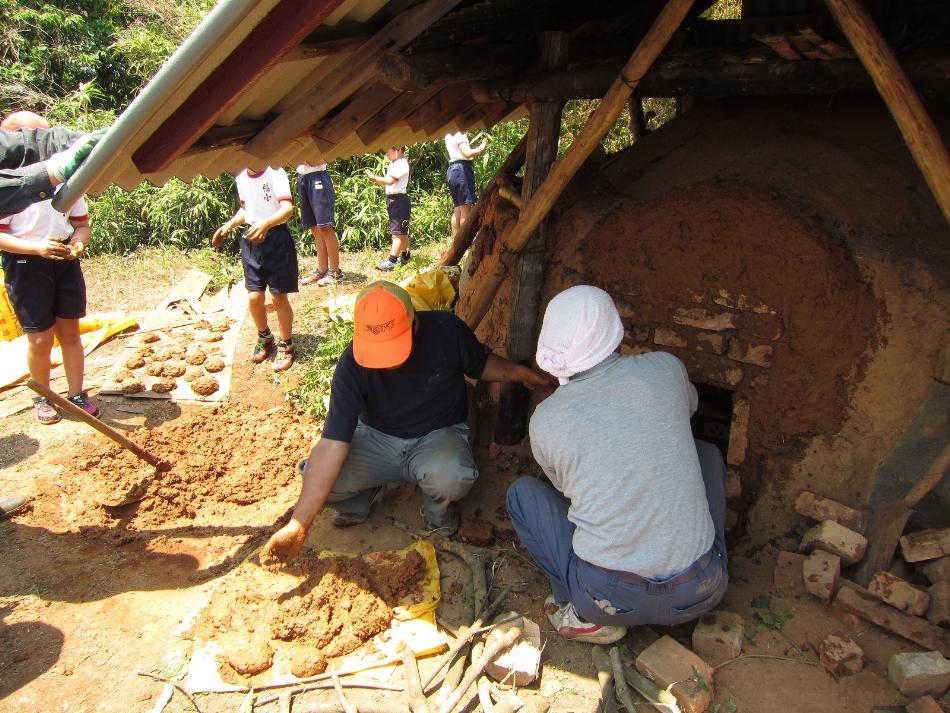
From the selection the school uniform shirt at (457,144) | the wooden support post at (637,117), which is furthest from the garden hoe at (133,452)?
the school uniform shirt at (457,144)

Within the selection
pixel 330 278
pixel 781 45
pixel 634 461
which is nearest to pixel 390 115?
pixel 781 45

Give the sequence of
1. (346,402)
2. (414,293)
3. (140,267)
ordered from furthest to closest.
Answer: (140,267), (414,293), (346,402)

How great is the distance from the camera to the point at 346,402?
3.45 meters

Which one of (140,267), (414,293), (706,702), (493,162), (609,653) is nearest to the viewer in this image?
(706,702)

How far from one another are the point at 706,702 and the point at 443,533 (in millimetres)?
1565

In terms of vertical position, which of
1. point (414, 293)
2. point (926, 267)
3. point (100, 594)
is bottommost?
point (100, 594)

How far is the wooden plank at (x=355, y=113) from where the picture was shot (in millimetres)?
3773

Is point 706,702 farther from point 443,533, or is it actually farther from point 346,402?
point 346,402

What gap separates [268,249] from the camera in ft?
19.0

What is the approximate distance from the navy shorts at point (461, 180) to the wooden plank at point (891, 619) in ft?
21.6

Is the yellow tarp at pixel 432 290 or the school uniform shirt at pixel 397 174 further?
the school uniform shirt at pixel 397 174

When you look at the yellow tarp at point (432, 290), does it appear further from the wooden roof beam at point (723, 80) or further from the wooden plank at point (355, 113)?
the wooden roof beam at point (723, 80)

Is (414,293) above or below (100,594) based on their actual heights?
above

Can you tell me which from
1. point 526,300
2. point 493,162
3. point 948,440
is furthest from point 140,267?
point 948,440
